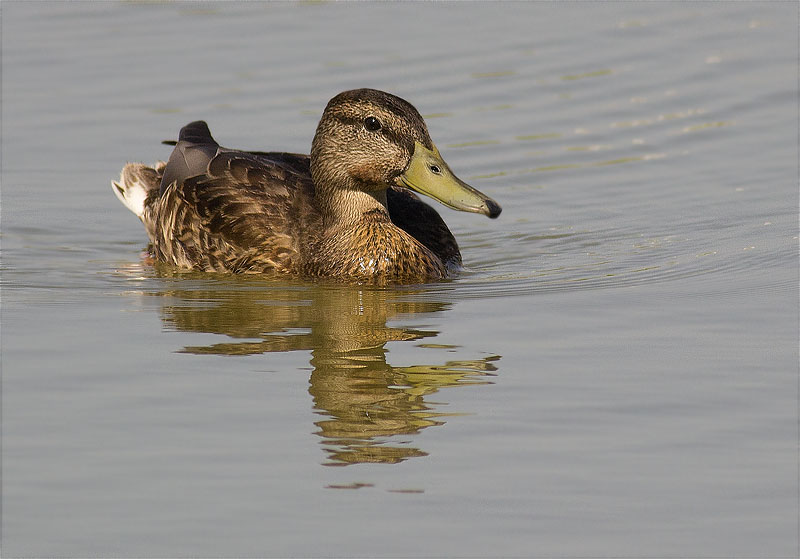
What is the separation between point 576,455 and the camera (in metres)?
6.57

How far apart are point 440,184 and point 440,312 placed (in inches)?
41.0

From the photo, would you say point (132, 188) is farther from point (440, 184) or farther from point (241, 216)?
point (440, 184)

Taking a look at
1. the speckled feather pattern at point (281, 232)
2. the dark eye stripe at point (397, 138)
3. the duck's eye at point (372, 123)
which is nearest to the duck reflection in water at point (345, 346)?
the speckled feather pattern at point (281, 232)

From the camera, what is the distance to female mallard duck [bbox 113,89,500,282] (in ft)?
33.9

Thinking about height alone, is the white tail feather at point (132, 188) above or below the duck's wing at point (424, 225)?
above

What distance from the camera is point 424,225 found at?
1127 cm

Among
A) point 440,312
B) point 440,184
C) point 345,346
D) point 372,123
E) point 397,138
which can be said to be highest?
point 372,123

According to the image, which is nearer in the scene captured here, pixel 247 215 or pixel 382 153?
pixel 382 153

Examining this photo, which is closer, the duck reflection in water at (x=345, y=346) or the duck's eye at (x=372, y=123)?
the duck reflection in water at (x=345, y=346)

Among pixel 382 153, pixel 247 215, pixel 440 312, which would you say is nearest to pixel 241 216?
pixel 247 215

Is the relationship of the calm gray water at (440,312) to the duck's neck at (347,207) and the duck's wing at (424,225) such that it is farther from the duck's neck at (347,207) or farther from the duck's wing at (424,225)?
the duck's neck at (347,207)

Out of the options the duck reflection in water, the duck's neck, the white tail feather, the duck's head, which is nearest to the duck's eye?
the duck's head

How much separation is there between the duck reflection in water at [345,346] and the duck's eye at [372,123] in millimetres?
1099

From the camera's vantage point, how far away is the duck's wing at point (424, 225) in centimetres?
1109
